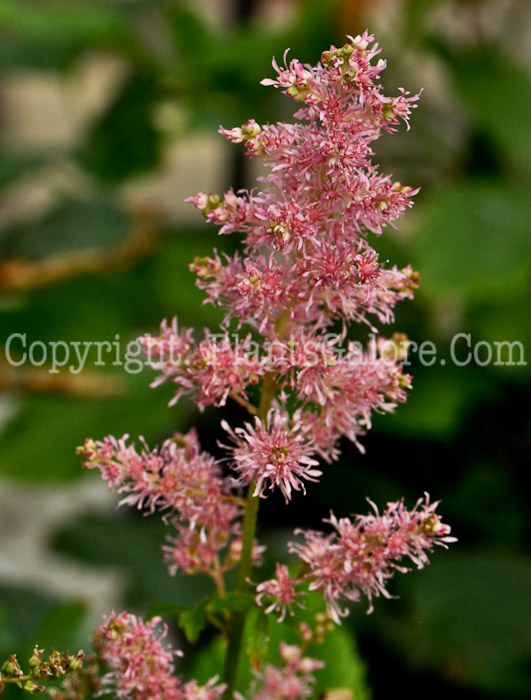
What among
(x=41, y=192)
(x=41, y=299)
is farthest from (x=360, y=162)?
(x=41, y=192)

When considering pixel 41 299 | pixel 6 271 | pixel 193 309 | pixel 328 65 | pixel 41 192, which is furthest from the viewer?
pixel 41 192

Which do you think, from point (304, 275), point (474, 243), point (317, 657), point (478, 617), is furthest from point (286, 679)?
point (474, 243)

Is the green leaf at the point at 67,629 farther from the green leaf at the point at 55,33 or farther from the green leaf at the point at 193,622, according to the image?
the green leaf at the point at 55,33

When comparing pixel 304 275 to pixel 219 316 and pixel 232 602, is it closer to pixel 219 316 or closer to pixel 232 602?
pixel 232 602

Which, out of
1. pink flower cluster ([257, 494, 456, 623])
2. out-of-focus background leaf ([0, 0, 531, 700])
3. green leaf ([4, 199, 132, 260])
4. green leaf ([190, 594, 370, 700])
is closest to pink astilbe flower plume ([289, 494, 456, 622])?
pink flower cluster ([257, 494, 456, 623])

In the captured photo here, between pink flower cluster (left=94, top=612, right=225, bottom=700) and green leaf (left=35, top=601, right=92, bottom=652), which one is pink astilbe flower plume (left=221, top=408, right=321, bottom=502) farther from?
green leaf (left=35, top=601, right=92, bottom=652)

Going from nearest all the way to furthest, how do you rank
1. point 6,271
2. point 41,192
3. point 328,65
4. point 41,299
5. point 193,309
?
1. point 328,65
2. point 6,271
3. point 41,299
4. point 193,309
5. point 41,192

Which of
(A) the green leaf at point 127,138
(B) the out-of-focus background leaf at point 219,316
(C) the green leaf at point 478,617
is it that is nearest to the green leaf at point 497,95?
(B) the out-of-focus background leaf at point 219,316

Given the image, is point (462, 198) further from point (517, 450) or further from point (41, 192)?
point (41, 192)
